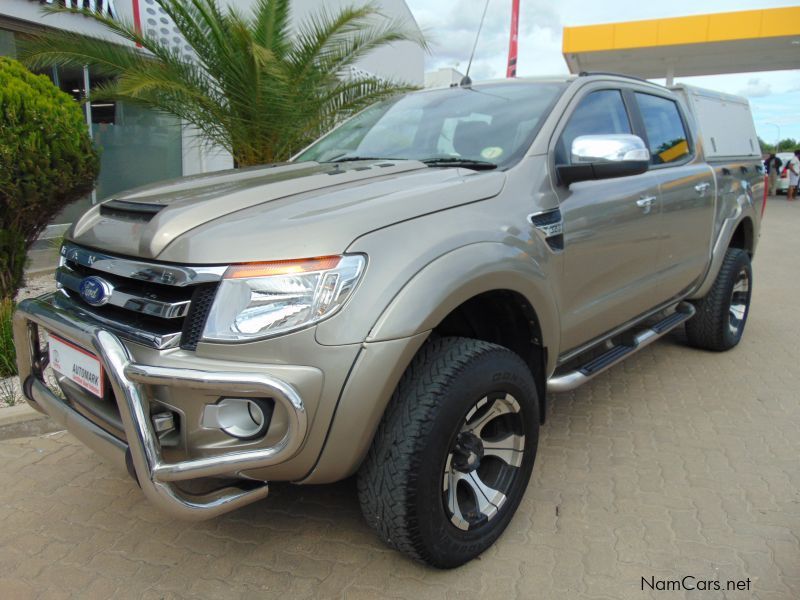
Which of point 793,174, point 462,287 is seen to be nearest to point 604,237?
point 462,287

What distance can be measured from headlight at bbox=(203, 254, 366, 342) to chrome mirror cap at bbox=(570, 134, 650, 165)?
132 centimetres

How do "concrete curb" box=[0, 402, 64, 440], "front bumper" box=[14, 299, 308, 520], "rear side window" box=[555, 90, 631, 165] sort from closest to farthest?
"front bumper" box=[14, 299, 308, 520], "rear side window" box=[555, 90, 631, 165], "concrete curb" box=[0, 402, 64, 440]

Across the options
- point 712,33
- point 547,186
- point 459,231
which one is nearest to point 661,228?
point 547,186

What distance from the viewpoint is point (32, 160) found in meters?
4.09

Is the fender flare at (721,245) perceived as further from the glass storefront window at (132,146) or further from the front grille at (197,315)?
the glass storefront window at (132,146)

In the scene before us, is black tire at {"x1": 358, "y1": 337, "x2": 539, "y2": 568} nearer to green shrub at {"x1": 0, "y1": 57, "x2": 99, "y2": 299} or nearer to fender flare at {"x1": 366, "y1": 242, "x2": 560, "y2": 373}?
fender flare at {"x1": 366, "y1": 242, "x2": 560, "y2": 373}

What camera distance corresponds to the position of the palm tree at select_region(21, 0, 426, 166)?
5.77 m

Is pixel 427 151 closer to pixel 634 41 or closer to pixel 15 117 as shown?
pixel 15 117

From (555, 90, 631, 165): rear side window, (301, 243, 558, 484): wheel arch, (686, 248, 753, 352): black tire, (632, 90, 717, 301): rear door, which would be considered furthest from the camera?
(686, 248, 753, 352): black tire

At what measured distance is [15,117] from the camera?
3.94m

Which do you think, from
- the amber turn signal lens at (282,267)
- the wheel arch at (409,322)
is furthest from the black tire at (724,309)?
the amber turn signal lens at (282,267)

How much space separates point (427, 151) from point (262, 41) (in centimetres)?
395

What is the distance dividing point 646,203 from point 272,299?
2242mm

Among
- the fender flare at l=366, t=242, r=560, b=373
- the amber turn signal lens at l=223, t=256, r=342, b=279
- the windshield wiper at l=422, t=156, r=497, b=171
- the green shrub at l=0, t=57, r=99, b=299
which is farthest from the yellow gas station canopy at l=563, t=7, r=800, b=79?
the amber turn signal lens at l=223, t=256, r=342, b=279
